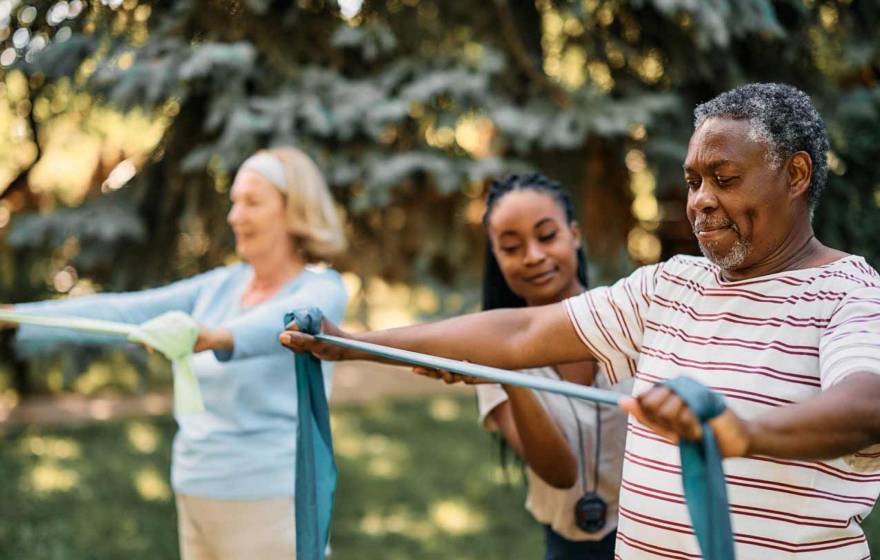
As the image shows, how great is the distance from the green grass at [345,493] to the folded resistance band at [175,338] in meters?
2.76

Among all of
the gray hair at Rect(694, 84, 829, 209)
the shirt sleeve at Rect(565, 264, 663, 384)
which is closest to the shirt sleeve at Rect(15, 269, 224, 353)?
the shirt sleeve at Rect(565, 264, 663, 384)

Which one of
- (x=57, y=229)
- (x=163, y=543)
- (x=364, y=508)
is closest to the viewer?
(x=57, y=229)

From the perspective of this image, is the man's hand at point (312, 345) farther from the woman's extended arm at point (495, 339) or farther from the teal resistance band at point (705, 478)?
the teal resistance band at point (705, 478)

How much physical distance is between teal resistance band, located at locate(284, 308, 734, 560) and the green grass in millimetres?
3084

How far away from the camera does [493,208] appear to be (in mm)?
2773

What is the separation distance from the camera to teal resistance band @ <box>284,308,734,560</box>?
1425 mm

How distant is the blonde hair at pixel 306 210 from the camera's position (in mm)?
3236

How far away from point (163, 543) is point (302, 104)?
2904mm

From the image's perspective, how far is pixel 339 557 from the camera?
5.29 metres

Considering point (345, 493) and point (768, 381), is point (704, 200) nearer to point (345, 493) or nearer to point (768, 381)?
point (768, 381)

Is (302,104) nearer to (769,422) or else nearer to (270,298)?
(270,298)

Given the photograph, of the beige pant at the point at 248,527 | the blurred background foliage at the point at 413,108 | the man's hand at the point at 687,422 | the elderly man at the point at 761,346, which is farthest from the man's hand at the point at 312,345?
the blurred background foliage at the point at 413,108

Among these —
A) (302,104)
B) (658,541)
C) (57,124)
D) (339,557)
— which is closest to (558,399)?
(658,541)

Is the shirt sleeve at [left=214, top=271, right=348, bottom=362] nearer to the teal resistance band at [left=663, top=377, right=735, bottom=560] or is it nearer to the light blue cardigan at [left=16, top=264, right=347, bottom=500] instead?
the light blue cardigan at [left=16, top=264, right=347, bottom=500]
